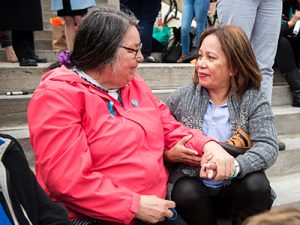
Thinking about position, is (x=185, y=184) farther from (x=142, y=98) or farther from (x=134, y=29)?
(x=134, y=29)

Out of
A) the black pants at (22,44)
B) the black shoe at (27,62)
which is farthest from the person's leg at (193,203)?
the black pants at (22,44)

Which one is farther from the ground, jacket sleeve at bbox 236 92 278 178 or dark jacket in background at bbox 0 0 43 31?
dark jacket in background at bbox 0 0 43 31

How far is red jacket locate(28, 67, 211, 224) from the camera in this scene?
1.74m

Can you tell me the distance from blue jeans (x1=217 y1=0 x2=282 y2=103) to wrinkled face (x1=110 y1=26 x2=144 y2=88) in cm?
117

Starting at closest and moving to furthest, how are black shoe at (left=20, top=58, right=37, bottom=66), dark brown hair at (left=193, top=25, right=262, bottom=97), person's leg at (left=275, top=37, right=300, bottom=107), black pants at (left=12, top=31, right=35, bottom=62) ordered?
1. dark brown hair at (left=193, top=25, right=262, bottom=97)
2. black shoe at (left=20, top=58, right=37, bottom=66)
3. black pants at (left=12, top=31, right=35, bottom=62)
4. person's leg at (left=275, top=37, right=300, bottom=107)

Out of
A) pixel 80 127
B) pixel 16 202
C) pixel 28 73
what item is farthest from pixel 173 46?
pixel 16 202

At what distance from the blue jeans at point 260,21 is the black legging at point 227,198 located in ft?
3.23

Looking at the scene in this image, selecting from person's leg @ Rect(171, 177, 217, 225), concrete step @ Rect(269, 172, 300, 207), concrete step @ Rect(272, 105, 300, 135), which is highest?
person's leg @ Rect(171, 177, 217, 225)

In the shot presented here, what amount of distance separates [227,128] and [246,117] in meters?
0.12

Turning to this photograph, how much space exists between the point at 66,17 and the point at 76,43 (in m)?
2.03

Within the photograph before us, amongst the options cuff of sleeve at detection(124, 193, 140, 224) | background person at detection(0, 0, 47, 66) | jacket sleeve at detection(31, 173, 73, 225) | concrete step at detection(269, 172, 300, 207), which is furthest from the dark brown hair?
background person at detection(0, 0, 47, 66)

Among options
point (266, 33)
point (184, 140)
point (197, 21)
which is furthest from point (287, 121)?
point (184, 140)

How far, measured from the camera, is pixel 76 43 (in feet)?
6.64

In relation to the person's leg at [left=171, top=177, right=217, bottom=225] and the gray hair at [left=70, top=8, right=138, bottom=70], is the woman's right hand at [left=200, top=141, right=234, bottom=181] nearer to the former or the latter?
the person's leg at [left=171, top=177, right=217, bottom=225]
